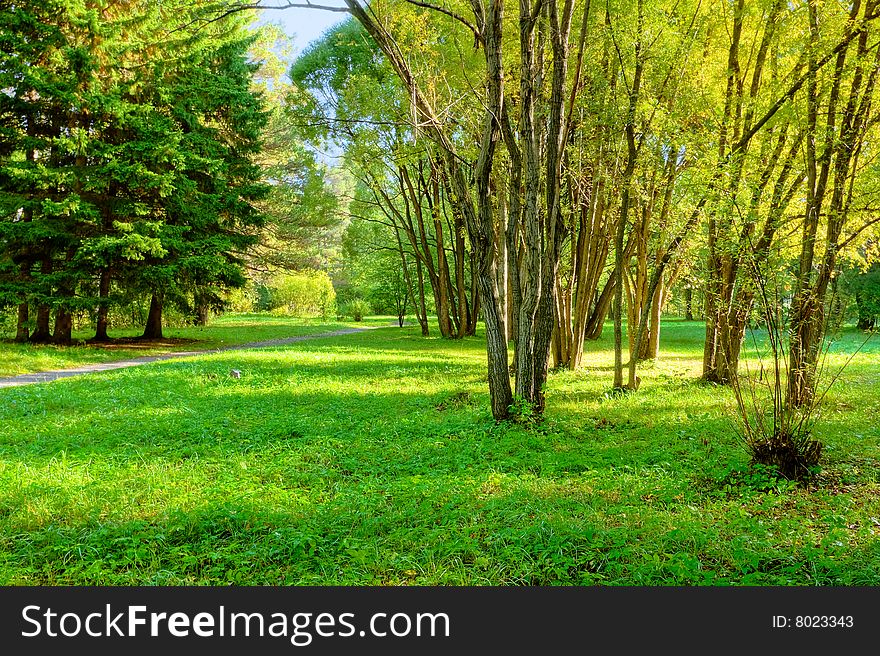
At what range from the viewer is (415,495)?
4297 millimetres

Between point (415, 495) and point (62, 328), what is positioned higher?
point (62, 328)

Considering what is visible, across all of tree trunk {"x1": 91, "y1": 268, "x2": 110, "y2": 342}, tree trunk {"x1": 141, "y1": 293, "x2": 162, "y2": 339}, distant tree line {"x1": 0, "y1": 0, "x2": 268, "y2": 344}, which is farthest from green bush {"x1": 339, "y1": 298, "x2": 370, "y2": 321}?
tree trunk {"x1": 91, "y1": 268, "x2": 110, "y2": 342}

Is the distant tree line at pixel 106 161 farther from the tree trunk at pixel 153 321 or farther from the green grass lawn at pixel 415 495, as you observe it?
the green grass lawn at pixel 415 495

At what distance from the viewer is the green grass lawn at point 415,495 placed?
3.11 metres

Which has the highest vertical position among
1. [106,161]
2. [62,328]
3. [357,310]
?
[106,161]

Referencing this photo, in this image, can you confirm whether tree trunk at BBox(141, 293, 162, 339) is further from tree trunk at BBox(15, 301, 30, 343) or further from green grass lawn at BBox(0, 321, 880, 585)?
green grass lawn at BBox(0, 321, 880, 585)

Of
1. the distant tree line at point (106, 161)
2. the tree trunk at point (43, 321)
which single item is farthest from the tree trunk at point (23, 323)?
the tree trunk at point (43, 321)

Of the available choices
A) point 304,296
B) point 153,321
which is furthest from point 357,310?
point 153,321

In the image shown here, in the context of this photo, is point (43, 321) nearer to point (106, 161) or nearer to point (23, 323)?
point (23, 323)

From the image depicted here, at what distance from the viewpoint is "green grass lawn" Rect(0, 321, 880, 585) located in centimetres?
311

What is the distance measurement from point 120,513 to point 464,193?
4.78 meters

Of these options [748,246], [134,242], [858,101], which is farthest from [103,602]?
Result: [134,242]

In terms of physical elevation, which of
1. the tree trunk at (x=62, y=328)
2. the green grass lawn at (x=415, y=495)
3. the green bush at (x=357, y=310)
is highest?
the green bush at (x=357, y=310)

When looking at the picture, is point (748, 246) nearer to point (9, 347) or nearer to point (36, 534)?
point (36, 534)
